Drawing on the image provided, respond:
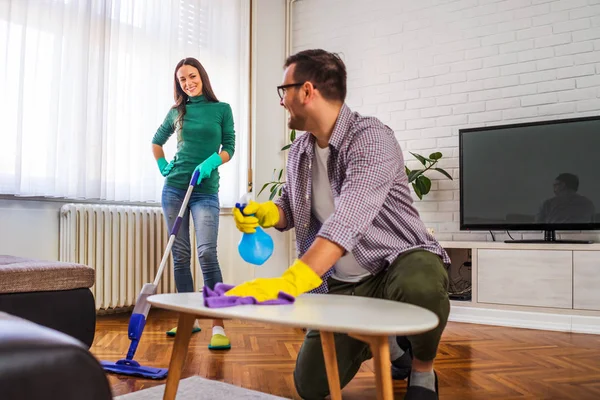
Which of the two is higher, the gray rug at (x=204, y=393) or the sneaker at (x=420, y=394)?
the sneaker at (x=420, y=394)

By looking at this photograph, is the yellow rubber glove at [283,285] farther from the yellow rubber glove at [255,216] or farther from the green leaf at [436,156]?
the green leaf at [436,156]

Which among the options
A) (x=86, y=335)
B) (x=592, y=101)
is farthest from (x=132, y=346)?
(x=592, y=101)

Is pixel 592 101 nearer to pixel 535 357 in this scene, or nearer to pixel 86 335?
pixel 535 357

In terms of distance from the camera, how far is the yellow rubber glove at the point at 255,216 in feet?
4.89

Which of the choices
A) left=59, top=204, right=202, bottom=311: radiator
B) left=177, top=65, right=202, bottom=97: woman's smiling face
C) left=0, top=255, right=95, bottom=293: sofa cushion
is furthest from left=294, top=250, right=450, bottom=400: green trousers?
left=59, top=204, right=202, bottom=311: radiator

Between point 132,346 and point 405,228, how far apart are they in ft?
3.75

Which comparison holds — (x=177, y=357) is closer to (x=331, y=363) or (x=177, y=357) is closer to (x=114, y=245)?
(x=331, y=363)

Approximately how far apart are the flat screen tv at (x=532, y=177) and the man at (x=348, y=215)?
207 centimetres

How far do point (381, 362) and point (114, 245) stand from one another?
8.93 feet

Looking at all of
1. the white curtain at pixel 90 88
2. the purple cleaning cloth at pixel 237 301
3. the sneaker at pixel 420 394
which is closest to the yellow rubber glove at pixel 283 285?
the purple cleaning cloth at pixel 237 301

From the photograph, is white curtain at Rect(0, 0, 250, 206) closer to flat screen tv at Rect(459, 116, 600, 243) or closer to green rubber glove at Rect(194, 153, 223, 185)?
green rubber glove at Rect(194, 153, 223, 185)

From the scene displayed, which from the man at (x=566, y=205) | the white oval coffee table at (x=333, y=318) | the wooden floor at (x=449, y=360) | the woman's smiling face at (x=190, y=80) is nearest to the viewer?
the white oval coffee table at (x=333, y=318)

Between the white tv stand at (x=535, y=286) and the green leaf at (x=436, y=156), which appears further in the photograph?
the green leaf at (x=436, y=156)

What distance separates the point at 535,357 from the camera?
2469mm
